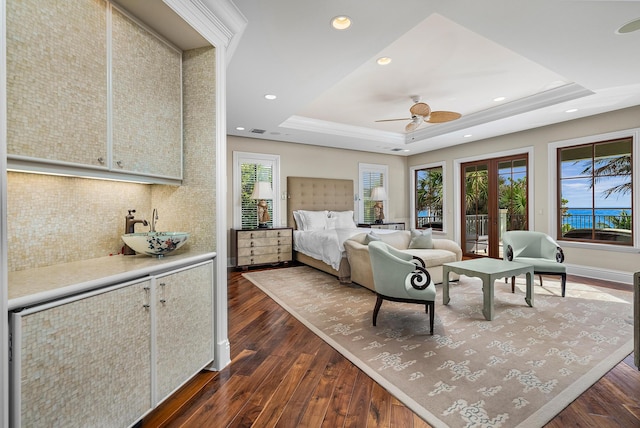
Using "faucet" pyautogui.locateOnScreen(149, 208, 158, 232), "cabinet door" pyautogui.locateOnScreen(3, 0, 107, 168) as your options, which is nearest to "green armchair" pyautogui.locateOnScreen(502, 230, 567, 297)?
"faucet" pyautogui.locateOnScreen(149, 208, 158, 232)

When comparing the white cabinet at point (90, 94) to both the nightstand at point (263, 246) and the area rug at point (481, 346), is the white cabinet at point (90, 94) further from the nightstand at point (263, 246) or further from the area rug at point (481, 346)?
the nightstand at point (263, 246)

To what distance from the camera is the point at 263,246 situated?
5.78 m

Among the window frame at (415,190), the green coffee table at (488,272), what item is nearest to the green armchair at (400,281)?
the green coffee table at (488,272)

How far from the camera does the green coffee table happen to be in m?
3.03

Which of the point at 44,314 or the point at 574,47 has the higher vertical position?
the point at 574,47

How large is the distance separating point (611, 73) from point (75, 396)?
5.19 metres

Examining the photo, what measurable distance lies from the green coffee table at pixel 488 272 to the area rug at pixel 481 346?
0.13 metres

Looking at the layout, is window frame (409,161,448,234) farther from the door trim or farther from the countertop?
the countertop

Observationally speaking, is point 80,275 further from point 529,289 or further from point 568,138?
point 568,138

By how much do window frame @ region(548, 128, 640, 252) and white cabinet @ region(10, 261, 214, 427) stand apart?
5.85 m

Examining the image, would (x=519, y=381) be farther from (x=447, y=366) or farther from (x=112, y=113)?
(x=112, y=113)

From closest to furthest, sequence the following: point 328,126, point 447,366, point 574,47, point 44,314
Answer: point 44,314 < point 447,366 < point 574,47 < point 328,126

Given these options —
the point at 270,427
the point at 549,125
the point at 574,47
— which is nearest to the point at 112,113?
the point at 270,427

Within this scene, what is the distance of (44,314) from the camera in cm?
116
